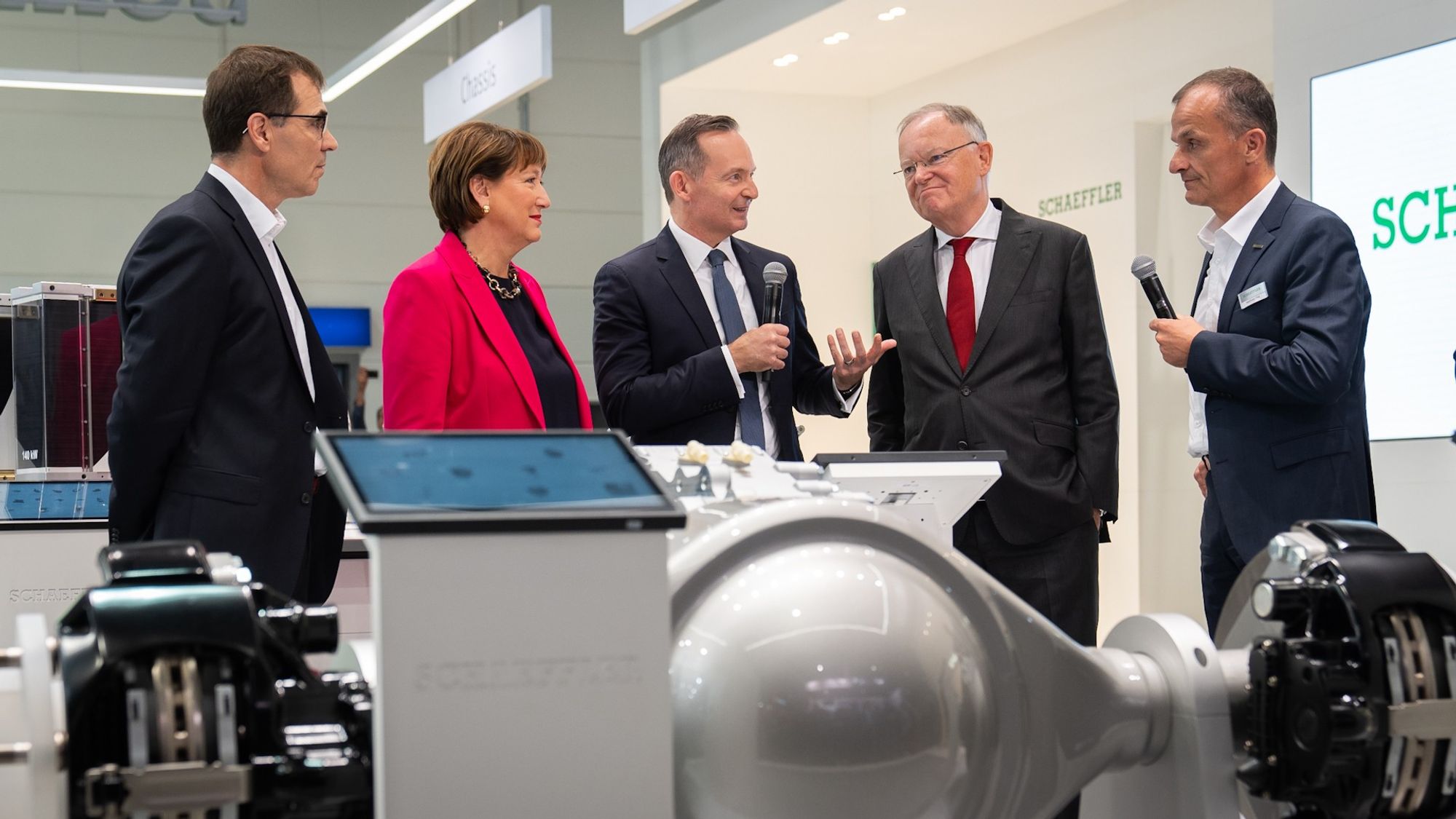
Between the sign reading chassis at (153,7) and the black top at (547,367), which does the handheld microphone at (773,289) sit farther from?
the sign reading chassis at (153,7)

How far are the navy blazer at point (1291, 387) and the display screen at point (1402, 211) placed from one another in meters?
2.47

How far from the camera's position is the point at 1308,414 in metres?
2.65

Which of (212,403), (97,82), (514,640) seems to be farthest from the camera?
(97,82)

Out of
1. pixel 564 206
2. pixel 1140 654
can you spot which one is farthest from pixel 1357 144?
pixel 564 206

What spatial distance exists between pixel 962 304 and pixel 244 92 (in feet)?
4.95

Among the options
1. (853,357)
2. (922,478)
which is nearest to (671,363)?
(853,357)

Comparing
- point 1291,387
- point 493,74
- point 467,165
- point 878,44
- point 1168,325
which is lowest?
point 1291,387

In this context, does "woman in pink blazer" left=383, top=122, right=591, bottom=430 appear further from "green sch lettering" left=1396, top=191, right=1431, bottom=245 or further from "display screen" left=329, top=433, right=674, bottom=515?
"green sch lettering" left=1396, top=191, right=1431, bottom=245

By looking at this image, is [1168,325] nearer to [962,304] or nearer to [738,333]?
[962,304]

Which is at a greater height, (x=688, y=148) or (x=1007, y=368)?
(x=688, y=148)

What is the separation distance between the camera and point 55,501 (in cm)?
344

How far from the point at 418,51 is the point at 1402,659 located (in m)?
10.4

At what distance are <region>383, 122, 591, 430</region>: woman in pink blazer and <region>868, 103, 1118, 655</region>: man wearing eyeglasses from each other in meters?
0.74

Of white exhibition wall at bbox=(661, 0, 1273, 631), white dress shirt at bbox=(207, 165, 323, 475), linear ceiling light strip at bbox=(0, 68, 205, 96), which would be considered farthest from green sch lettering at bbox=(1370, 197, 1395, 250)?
linear ceiling light strip at bbox=(0, 68, 205, 96)
